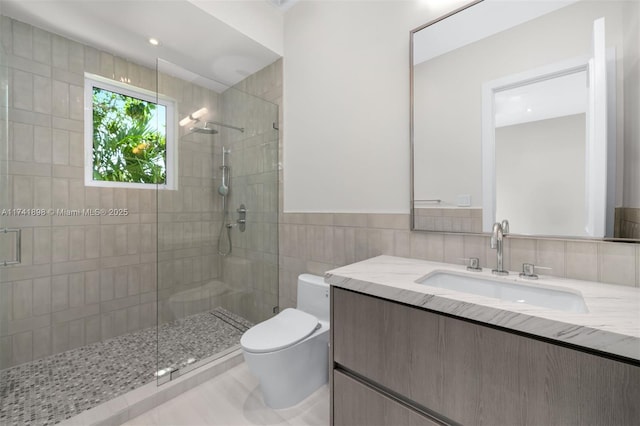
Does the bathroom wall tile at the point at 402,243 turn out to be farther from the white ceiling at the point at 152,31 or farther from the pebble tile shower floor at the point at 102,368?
the white ceiling at the point at 152,31

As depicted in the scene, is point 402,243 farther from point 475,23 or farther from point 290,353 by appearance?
point 475,23

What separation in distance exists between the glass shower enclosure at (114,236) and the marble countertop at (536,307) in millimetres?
1333

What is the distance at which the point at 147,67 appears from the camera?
244 centimetres

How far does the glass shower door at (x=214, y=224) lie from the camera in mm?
1865

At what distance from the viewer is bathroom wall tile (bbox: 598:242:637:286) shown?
0.98m

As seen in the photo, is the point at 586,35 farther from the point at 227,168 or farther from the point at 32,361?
the point at 32,361

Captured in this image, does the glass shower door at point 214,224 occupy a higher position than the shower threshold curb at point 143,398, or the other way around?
the glass shower door at point 214,224

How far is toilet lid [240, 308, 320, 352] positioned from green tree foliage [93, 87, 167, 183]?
1520 millimetres

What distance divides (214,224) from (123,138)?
1.22 m

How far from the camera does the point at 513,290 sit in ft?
3.54

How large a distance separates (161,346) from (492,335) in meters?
1.98

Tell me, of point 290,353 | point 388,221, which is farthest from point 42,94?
point 388,221

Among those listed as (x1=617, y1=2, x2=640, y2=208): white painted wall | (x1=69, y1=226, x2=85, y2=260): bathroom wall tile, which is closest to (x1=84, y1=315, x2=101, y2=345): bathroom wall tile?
(x1=69, y1=226, x2=85, y2=260): bathroom wall tile

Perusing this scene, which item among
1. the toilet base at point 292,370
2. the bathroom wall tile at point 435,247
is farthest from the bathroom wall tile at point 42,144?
the bathroom wall tile at point 435,247
